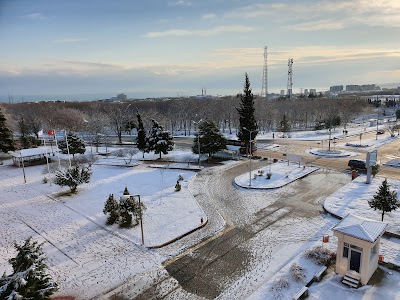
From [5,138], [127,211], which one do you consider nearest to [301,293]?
[127,211]

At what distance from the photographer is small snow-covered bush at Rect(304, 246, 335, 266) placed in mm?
15344

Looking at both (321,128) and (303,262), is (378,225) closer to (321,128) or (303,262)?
(303,262)

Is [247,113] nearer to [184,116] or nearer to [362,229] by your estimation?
[362,229]

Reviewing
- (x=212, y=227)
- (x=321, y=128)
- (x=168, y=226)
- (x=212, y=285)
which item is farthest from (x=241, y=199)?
(x=321, y=128)

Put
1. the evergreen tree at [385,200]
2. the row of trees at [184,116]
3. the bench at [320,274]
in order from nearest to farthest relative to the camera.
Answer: the bench at [320,274] → the evergreen tree at [385,200] → the row of trees at [184,116]

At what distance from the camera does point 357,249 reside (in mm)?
13602

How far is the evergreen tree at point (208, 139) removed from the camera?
125 feet

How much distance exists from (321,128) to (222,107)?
2386 centimetres

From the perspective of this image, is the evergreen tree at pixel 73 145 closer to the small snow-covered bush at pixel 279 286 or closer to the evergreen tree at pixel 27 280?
the evergreen tree at pixel 27 280

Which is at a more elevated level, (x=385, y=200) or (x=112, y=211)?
(x=385, y=200)

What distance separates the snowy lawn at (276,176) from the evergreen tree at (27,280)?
19.5 meters

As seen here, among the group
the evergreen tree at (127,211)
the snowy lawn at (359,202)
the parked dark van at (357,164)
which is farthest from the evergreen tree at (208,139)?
the evergreen tree at (127,211)

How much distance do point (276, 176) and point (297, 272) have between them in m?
16.9

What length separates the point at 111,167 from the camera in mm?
37406
